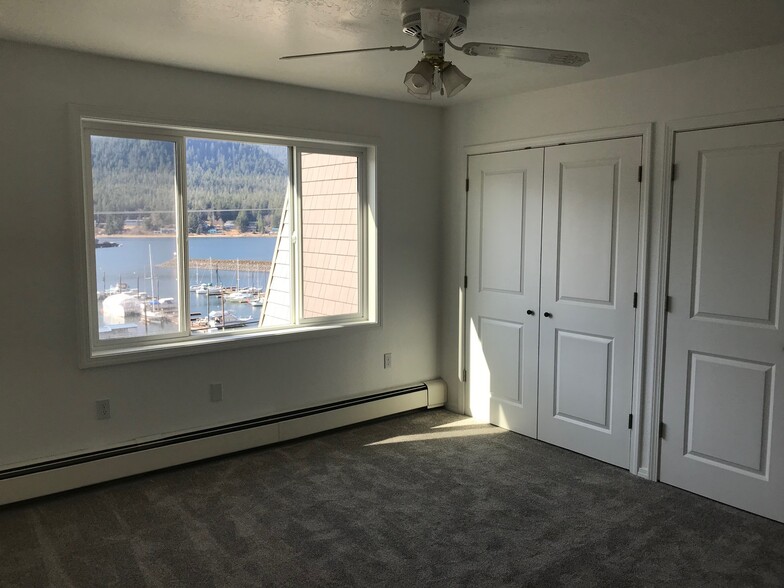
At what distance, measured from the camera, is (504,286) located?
182 inches

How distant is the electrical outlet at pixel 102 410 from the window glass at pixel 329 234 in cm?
149

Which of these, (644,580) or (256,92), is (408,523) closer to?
(644,580)

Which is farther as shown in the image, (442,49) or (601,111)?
(601,111)

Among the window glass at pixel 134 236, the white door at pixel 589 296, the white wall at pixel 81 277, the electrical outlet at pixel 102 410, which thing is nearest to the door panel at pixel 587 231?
the white door at pixel 589 296

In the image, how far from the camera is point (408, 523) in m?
3.20

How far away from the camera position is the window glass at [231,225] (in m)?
4.05

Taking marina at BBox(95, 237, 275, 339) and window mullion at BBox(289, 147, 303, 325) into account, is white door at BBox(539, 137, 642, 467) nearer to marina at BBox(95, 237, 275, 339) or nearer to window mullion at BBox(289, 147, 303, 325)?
window mullion at BBox(289, 147, 303, 325)

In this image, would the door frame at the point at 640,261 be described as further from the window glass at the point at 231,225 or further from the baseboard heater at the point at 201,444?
the window glass at the point at 231,225

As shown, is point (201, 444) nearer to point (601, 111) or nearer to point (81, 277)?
point (81, 277)

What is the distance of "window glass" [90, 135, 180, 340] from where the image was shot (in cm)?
365

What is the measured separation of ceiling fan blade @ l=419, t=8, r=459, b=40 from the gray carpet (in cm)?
227

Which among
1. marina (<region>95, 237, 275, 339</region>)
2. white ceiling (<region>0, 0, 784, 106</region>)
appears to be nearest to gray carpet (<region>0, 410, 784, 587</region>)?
marina (<region>95, 237, 275, 339</region>)

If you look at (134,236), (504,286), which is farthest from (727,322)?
(134,236)

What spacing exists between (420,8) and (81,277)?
7.69 ft
